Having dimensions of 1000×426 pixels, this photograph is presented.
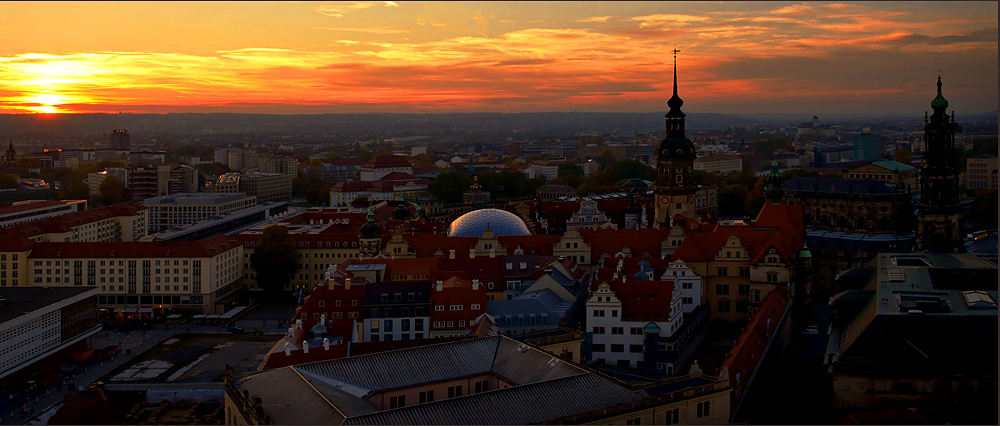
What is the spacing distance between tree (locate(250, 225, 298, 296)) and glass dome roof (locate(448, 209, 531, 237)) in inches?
434

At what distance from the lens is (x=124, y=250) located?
60.9 metres

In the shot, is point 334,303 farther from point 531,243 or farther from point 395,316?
point 531,243

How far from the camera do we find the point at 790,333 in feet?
153

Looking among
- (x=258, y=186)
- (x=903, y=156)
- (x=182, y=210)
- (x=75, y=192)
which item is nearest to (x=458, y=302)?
(x=182, y=210)

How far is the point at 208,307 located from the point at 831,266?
123ft

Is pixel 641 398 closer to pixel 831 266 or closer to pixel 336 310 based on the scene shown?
pixel 336 310

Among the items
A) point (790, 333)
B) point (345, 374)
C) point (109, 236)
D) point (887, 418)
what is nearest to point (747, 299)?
point (790, 333)

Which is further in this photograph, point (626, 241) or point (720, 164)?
point (720, 164)

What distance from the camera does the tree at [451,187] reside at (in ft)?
379

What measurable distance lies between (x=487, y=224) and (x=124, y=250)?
2252 centimetres

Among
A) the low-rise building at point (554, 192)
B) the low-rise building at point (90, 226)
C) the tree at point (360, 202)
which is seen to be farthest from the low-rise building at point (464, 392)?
the low-rise building at point (554, 192)

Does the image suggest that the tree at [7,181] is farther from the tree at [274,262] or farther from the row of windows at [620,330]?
the row of windows at [620,330]

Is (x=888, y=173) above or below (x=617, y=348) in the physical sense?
above

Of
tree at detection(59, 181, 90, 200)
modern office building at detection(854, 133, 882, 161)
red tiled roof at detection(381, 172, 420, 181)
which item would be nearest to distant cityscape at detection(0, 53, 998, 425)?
tree at detection(59, 181, 90, 200)
